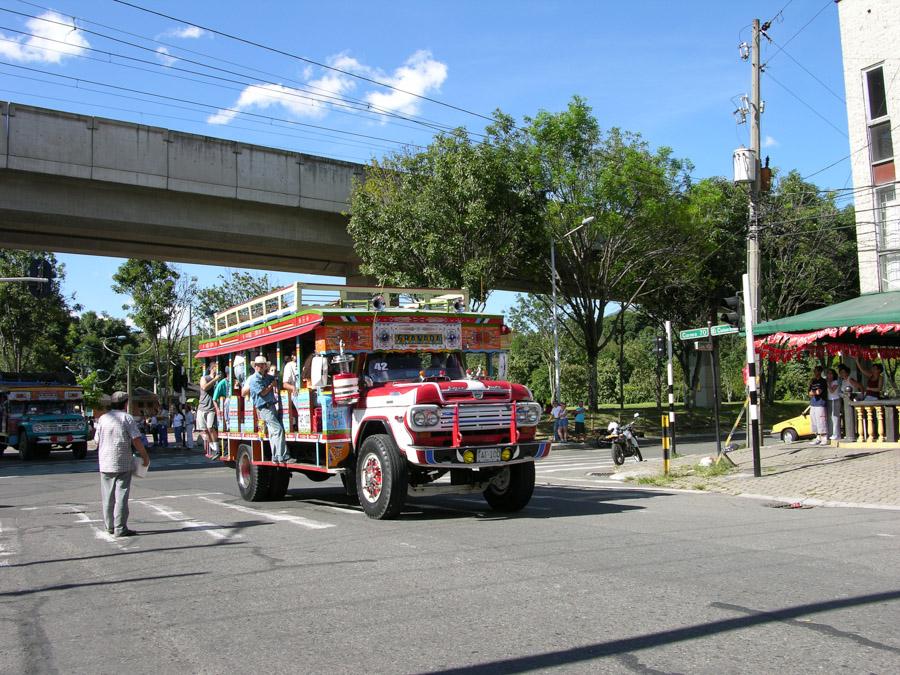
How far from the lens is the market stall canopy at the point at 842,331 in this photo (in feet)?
58.0

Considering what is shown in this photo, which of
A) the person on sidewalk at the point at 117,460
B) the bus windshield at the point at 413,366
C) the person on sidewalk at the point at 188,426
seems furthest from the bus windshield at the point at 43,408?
the bus windshield at the point at 413,366

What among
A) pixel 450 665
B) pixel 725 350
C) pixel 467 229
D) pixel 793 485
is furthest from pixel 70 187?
pixel 725 350

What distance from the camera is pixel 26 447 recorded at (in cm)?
3136

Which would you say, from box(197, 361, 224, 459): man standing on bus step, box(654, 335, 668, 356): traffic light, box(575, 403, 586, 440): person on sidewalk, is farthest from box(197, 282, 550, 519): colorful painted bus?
box(575, 403, 586, 440): person on sidewalk

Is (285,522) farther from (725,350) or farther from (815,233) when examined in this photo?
(725,350)

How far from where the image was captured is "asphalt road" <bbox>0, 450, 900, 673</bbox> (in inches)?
186

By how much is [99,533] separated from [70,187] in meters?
17.8

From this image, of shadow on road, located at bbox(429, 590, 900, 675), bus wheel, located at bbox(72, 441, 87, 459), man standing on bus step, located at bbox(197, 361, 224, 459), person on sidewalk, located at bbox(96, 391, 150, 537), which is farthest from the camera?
bus wheel, located at bbox(72, 441, 87, 459)

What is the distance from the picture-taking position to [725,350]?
6762 cm

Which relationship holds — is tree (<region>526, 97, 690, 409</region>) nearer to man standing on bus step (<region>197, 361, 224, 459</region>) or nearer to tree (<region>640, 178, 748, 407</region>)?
tree (<region>640, 178, 748, 407</region>)

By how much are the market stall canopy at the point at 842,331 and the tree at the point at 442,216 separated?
11.5 m

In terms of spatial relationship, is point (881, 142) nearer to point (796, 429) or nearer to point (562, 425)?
point (796, 429)

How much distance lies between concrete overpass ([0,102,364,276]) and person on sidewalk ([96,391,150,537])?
16.8 m

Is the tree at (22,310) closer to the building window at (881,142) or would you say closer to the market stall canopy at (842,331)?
the market stall canopy at (842,331)
